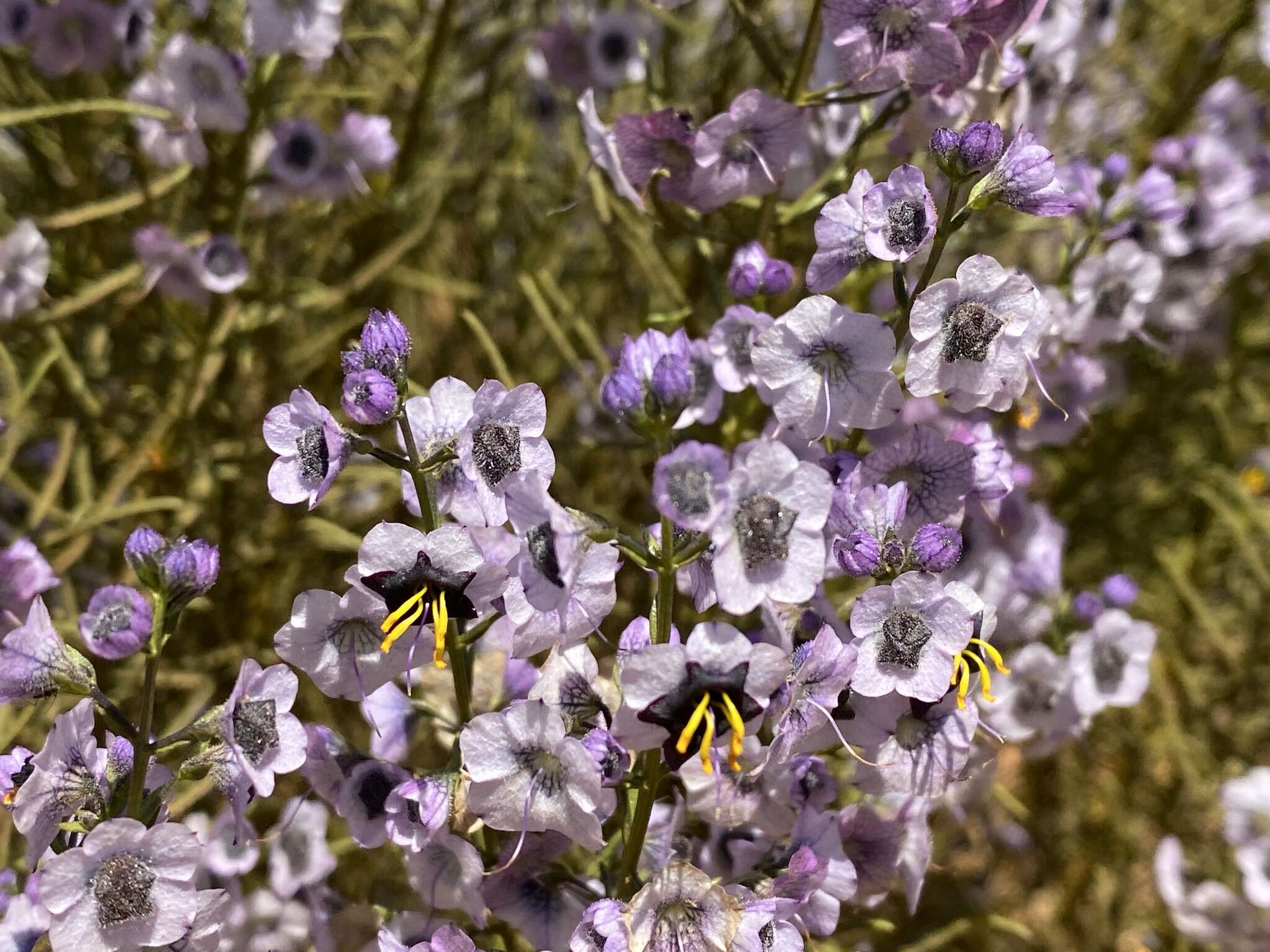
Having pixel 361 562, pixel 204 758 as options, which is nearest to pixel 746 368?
pixel 361 562

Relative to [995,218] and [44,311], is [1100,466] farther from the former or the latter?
[44,311]

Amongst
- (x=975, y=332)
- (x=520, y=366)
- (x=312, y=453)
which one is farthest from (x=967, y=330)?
(x=520, y=366)

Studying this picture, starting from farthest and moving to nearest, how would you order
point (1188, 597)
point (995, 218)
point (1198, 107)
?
point (1198, 107) → point (1188, 597) → point (995, 218)

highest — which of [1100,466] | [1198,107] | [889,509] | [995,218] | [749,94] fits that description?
[749,94]

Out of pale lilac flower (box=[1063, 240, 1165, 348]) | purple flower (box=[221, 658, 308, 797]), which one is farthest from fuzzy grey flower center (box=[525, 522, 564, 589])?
pale lilac flower (box=[1063, 240, 1165, 348])

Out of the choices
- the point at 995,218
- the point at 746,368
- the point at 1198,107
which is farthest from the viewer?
the point at 1198,107
